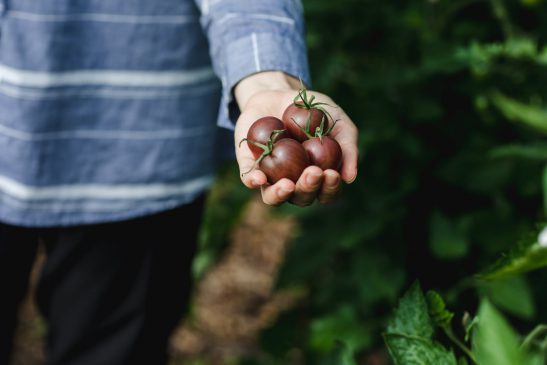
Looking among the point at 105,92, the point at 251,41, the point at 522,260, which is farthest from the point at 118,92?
the point at 522,260

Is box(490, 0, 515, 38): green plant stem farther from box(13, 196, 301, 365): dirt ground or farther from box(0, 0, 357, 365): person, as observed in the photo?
box(13, 196, 301, 365): dirt ground

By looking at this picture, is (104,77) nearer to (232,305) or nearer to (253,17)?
(253,17)

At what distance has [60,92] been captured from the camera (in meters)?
1.35

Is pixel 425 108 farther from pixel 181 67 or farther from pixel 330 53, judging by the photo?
pixel 181 67

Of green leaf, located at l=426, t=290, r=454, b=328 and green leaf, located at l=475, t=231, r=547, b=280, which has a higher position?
green leaf, located at l=475, t=231, r=547, b=280

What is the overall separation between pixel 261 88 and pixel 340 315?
1001mm

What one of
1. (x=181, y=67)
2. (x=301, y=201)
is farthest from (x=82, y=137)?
(x=301, y=201)

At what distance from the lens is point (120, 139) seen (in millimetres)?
1437

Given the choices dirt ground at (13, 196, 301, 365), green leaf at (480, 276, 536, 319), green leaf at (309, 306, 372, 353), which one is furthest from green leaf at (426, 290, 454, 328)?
dirt ground at (13, 196, 301, 365)

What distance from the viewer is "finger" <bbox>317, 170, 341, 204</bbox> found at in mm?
989

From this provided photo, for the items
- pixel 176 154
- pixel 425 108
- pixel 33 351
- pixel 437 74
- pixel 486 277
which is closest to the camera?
pixel 486 277

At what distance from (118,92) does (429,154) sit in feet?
2.92

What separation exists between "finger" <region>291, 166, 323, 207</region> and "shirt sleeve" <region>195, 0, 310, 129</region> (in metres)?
0.29

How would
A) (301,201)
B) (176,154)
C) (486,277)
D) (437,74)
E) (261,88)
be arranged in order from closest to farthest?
(486,277) < (301,201) < (261,88) < (176,154) < (437,74)
